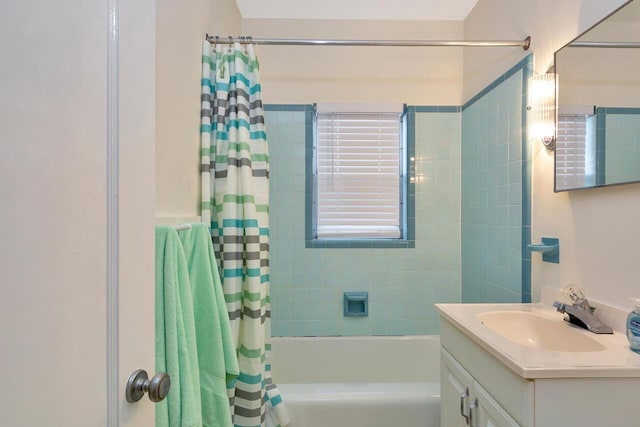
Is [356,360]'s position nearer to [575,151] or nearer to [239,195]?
[239,195]

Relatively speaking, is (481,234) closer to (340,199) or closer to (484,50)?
(340,199)

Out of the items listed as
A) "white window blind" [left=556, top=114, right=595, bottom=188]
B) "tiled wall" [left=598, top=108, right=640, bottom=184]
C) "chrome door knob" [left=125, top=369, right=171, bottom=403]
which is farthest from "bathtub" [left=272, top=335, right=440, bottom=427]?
"chrome door knob" [left=125, top=369, right=171, bottom=403]

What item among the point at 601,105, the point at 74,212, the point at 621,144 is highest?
the point at 601,105

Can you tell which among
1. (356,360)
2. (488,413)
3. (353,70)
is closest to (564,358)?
(488,413)

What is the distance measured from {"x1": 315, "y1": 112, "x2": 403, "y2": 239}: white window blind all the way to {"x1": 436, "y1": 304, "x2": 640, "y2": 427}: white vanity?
1.16 m

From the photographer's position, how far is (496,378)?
3.11ft

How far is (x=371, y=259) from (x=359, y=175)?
617mm

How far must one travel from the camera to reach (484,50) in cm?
199

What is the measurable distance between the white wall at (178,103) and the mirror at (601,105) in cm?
151

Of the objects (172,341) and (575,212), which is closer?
(172,341)

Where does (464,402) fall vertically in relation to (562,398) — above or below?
below

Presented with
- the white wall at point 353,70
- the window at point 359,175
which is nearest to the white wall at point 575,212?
the white wall at point 353,70

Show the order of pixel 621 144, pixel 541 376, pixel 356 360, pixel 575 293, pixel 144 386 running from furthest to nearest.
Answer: pixel 356 360 < pixel 575 293 < pixel 621 144 < pixel 541 376 < pixel 144 386

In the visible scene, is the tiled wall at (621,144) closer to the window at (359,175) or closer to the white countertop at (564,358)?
the white countertop at (564,358)
